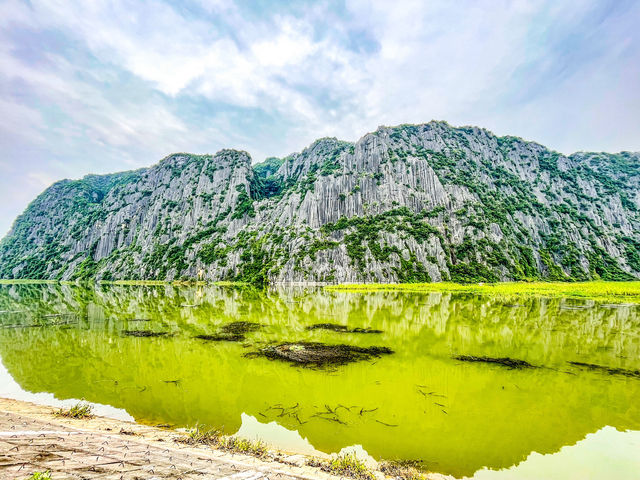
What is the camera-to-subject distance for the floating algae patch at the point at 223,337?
21469 mm

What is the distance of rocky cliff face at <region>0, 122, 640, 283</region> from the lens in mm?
114562

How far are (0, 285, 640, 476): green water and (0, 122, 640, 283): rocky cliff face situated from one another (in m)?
85.5

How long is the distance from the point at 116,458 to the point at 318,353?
1294 centimetres

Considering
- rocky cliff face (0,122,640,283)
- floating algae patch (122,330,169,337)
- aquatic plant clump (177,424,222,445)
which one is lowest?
aquatic plant clump (177,424,222,445)

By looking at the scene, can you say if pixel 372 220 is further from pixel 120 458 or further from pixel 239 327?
pixel 120 458

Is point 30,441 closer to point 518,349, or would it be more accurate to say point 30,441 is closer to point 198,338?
point 198,338

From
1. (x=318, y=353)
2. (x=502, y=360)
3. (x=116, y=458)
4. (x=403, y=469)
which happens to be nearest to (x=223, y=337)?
(x=318, y=353)

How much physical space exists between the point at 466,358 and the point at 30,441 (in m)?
18.4

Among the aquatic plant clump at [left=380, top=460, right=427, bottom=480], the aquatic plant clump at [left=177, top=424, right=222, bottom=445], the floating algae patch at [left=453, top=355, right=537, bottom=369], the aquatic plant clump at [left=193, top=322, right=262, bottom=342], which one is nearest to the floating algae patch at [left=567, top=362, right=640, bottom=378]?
the floating algae patch at [left=453, top=355, right=537, bottom=369]

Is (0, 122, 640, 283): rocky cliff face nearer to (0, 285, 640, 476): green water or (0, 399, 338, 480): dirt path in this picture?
(0, 285, 640, 476): green water

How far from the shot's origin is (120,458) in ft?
20.0

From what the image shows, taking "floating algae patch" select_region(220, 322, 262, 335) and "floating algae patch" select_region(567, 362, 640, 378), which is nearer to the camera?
"floating algae patch" select_region(567, 362, 640, 378)

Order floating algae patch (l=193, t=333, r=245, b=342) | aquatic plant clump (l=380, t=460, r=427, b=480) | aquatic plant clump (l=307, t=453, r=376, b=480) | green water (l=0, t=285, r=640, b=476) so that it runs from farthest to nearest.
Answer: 1. floating algae patch (l=193, t=333, r=245, b=342)
2. green water (l=0, t=285, r=640, b=476)
3. aquatic plant clump (l=380, t=460, r=427, b=480)
4. aquatic plant clump (l=307, t=453, r=376, b=480)

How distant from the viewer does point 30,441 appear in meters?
6.24
